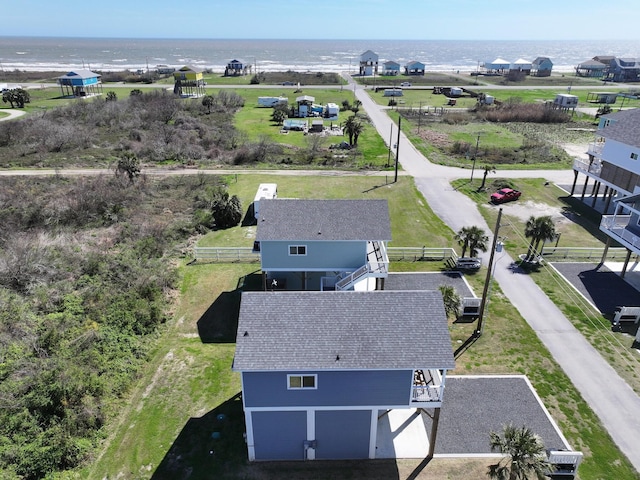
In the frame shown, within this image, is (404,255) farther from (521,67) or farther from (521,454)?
(521,67)

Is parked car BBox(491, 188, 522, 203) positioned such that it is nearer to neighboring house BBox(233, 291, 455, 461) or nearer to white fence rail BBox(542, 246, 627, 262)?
white fence rail BBox(542, 246, 627, 262)

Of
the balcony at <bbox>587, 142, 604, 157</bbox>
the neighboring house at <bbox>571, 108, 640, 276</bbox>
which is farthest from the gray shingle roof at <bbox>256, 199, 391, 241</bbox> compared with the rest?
the balcony at <bbox>587, 142, 604, 157</bbox>

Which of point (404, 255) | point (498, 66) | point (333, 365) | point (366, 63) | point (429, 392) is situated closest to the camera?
point (333, 365)

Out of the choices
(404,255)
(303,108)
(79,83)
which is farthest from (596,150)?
(79,83)

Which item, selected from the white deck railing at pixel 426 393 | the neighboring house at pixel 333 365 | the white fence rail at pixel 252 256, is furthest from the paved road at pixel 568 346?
the neighboring house at pixel 333 365

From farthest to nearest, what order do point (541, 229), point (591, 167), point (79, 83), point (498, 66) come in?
point (498, 66) < point (79, 83) < point (591, 167) < point (541, 229)

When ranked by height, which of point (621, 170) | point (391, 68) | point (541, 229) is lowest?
point (541, 229)

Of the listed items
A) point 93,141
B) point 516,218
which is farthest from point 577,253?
point 93,141
